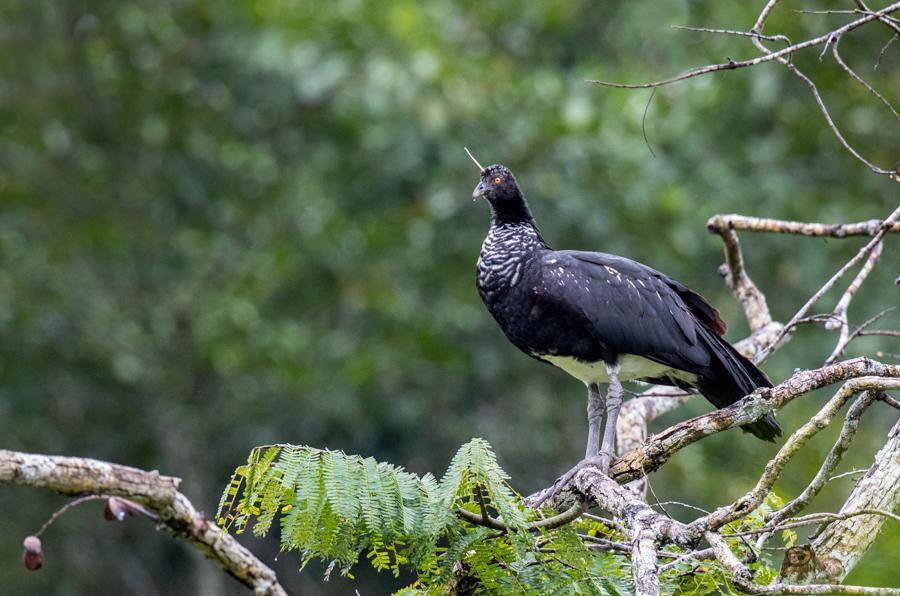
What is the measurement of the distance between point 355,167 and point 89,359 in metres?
3.14

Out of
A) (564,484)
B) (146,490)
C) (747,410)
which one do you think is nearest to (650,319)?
(564,484)

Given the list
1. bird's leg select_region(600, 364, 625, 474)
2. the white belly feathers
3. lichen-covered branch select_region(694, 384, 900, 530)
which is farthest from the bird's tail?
lichen-covered branch select_region(694, 384, 900, 530)

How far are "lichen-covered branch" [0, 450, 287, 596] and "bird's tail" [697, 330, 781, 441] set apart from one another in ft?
8.12

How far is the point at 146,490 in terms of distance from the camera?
2.31 meters

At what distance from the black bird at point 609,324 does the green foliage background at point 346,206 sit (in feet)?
14.7

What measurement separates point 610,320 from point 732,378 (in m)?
0.51

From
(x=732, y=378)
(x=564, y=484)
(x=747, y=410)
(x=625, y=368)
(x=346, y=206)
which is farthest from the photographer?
(x=346, y=206)

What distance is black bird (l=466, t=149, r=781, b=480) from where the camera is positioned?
4777 mm

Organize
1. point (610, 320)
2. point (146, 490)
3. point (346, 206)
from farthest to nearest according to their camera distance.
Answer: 1. point (346, 206)
2. point (610, 320)
3. point (146, 490)

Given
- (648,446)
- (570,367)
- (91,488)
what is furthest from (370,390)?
(91,488)

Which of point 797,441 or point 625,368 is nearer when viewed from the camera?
point 797,441

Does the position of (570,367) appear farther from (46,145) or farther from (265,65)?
(46,145)

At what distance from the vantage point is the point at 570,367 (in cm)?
511

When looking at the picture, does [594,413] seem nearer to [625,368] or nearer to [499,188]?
[625,368]
